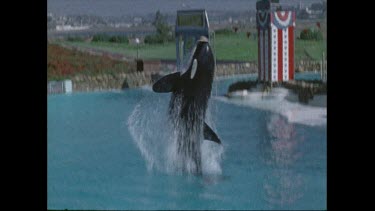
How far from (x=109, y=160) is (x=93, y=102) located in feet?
1.36

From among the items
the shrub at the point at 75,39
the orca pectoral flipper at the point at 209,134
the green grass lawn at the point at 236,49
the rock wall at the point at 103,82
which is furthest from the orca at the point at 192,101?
the shrub at the point at 75,39

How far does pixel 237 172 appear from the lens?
5277mm

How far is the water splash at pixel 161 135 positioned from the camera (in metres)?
5.36

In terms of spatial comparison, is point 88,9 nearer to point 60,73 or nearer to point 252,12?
point 60,73

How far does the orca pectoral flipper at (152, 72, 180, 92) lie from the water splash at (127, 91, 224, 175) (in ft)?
0.13

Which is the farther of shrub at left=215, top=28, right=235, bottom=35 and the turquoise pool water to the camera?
shrub at left=215, top=28, right=235, bottom=35

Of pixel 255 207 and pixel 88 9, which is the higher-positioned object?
pixel 88 9

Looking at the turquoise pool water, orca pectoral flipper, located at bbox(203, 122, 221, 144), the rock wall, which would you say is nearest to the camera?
the turquoise pool water

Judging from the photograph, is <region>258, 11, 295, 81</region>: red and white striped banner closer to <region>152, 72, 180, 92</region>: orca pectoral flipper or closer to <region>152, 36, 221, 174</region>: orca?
<region>152, 36, 221, 174</region>: orca

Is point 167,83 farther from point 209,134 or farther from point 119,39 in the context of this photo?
point 119,39

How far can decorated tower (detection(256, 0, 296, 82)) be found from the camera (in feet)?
17.7

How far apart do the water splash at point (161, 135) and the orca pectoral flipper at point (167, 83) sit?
0.13 ft

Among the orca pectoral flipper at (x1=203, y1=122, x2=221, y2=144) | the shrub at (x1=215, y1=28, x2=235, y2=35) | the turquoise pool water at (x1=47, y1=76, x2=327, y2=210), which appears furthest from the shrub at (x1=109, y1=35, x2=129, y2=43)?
the orca pectoral flipper at (x1=203, y1=122, x2=221, y2=144)
